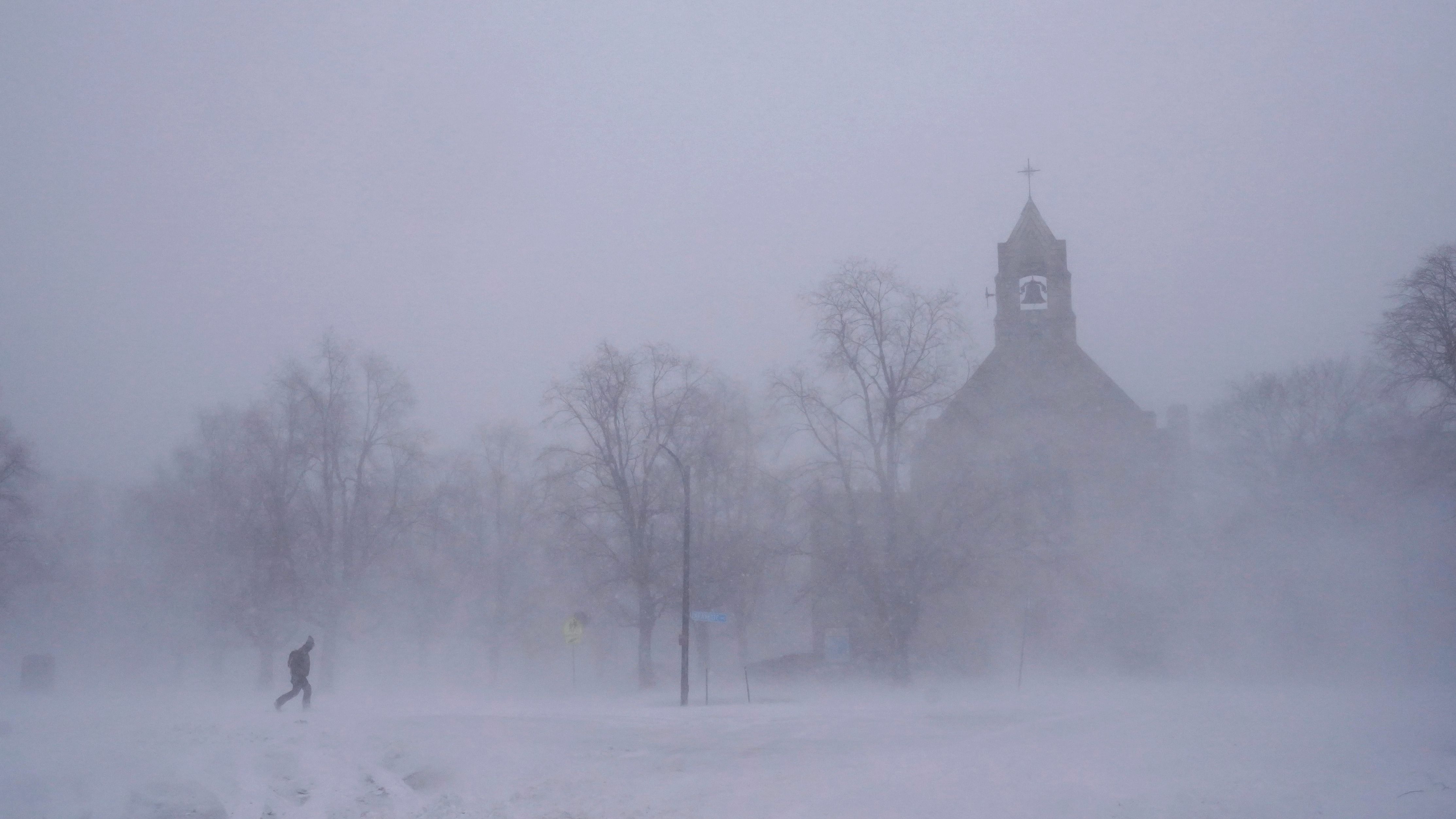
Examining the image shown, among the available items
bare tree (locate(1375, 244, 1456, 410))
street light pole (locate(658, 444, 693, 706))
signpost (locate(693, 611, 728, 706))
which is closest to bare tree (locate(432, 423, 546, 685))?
signpost (locate(693, 611, 728, 706))

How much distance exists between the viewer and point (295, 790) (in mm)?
12945

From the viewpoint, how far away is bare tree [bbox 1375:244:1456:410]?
93.6 ft

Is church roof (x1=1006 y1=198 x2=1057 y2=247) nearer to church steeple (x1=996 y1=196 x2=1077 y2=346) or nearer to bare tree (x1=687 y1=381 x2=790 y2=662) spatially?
church steeple (x1=996 y1=196 x2=1077 y2=346)

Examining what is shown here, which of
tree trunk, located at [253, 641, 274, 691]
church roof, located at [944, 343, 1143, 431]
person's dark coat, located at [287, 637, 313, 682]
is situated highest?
church roof, located at [944, 343, 1143, 431]

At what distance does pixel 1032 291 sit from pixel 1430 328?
19732 mm

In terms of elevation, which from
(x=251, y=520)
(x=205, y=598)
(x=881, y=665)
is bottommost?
(x=881, y=665)

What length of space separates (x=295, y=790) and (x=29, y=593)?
36.9 metres

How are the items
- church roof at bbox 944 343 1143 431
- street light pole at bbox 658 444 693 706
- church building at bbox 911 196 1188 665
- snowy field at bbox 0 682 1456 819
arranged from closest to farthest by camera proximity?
snowy field at bbox 0 682 1456 819 → street light pole at bbox 658 444 693 706 → church building at bbox 911 196 1188 665 → church roof at bbox 944 343 1143 431

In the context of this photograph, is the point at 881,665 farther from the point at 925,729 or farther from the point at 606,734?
the point at 606,734

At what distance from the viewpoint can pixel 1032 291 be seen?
4791 centimetres

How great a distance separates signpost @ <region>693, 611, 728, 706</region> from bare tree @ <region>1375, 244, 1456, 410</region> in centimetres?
1899

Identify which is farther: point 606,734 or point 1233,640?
point 1233,640

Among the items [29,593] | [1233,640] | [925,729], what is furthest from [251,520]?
[1233,640]

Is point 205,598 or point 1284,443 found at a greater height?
point 1284,443
